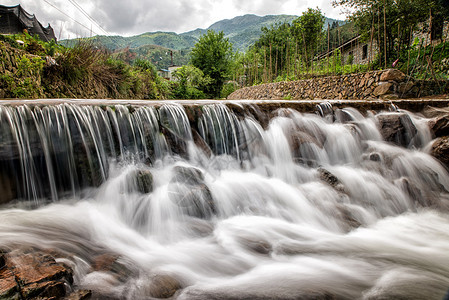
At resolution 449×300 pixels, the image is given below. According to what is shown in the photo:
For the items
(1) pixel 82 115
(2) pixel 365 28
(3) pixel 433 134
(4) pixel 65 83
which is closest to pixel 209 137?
(1) pixel 82 115

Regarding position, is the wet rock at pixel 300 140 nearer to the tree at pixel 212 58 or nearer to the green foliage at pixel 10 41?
the green foliage at pixel 10 41

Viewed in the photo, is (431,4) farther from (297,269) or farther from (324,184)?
(297,269)

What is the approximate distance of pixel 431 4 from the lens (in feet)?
41.9

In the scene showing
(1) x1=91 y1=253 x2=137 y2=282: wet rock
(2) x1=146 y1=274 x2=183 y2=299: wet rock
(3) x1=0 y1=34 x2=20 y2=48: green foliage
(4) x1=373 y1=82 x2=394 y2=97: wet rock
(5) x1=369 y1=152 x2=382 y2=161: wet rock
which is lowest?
(2) x1=146 y1=274 x2=183 y2=299: wet rock

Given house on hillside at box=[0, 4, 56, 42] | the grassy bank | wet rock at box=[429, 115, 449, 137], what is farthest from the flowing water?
house on hillside at box=[0, 4, 56, 42]

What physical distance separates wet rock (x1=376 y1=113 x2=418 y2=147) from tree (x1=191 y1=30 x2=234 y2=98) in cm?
2004

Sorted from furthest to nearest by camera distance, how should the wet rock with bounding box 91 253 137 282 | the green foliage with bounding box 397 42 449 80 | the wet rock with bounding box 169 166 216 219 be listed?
1. the green foliage with bounding box 397 42 449 80
2. the wet rock with bounding box 169 166 216 219
3. the wet rock with bounding box 91 253 137 282

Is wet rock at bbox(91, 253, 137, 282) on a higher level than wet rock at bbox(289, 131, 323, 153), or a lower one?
lower

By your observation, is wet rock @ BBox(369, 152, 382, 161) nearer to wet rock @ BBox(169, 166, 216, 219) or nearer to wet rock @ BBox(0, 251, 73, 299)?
wet rock @ BBox(169, 166, 216, 219)

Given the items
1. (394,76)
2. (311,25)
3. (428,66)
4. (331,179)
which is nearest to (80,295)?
(331,179)

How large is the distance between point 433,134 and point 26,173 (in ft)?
27.3

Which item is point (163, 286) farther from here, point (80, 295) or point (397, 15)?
point (397, 15)

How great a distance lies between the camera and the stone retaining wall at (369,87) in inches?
394

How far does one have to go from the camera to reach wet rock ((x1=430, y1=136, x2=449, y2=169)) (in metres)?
5.53
